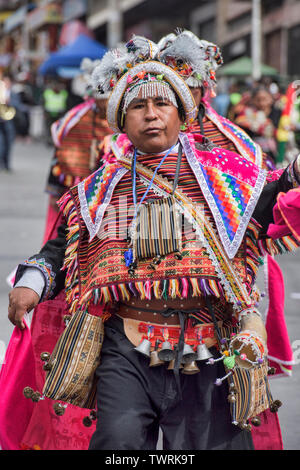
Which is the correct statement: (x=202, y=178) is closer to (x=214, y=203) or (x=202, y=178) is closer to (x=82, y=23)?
→ (x=214, y=203)

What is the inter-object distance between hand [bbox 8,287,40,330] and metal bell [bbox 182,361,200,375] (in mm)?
582

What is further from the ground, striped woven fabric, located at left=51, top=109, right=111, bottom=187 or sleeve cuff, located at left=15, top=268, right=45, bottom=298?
striped woven fabric, located at left=51, top=109, right=111, bottom=187

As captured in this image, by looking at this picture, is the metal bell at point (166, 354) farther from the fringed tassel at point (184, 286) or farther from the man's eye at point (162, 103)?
the man's eye at point (162, 103)

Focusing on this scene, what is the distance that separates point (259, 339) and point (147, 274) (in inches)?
17.3

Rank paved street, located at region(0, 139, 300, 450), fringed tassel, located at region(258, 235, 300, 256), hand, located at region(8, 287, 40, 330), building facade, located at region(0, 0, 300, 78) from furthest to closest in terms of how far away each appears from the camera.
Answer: building facade, located at region(0, 0, 300, 78) < paved street, located at region(0, 139, 300, 450) < fringed tassel, located at region(258, 235, 300, 256) < hand, located at region(8, 287, 40, 330)

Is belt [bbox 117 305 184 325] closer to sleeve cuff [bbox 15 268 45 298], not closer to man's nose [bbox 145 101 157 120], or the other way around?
sleeve cuff [bbox 15 268 45 298]

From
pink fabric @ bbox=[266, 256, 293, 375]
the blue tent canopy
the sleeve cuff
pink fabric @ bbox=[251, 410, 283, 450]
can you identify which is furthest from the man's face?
the blue tent canopy

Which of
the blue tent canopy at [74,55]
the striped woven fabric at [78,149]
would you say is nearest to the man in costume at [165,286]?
the striped woven fabric at [78,149]

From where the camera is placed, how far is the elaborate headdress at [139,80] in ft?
10.4

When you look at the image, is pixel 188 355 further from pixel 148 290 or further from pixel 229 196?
pixel 229 196

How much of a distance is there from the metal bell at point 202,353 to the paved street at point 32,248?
163cm

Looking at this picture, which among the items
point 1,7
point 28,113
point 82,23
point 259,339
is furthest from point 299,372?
point 1,7

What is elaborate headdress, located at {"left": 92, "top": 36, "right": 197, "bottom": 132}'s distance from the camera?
316 cm

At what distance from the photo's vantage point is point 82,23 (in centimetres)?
4594
